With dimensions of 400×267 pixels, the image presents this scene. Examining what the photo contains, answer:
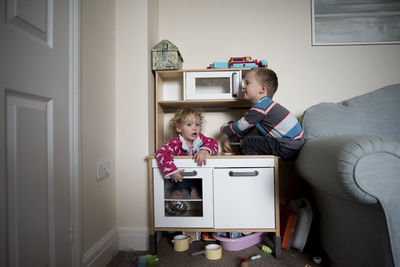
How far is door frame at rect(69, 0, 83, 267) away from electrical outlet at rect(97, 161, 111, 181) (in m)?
0.17

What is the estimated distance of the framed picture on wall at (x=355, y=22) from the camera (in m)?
1.75

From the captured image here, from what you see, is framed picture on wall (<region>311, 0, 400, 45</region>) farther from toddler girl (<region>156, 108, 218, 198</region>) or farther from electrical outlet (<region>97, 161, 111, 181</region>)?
electrical outlet (<region>97, 161, 111, 181</region>)

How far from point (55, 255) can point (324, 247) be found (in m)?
1.31

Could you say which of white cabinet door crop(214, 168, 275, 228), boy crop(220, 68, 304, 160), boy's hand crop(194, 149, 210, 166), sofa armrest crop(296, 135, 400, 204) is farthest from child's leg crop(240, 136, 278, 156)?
sofa armrest crop(296, 135, 400, 204)

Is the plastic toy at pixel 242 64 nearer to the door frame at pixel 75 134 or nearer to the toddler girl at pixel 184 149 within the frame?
the toddler girl at pixel 184 149

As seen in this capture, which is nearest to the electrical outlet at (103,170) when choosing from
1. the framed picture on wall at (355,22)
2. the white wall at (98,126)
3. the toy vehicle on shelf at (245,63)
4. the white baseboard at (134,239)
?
the white wall at (98,126)

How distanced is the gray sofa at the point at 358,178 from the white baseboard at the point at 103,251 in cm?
112

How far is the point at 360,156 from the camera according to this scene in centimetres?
74

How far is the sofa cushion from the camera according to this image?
1.27m

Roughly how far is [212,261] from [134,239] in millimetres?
501

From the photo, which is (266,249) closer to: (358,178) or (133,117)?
(358,178)

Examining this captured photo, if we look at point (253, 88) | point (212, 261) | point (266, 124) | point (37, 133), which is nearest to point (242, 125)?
point (266, 124)

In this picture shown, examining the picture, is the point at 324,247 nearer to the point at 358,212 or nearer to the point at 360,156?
the point at 358,212

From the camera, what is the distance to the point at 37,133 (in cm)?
77
